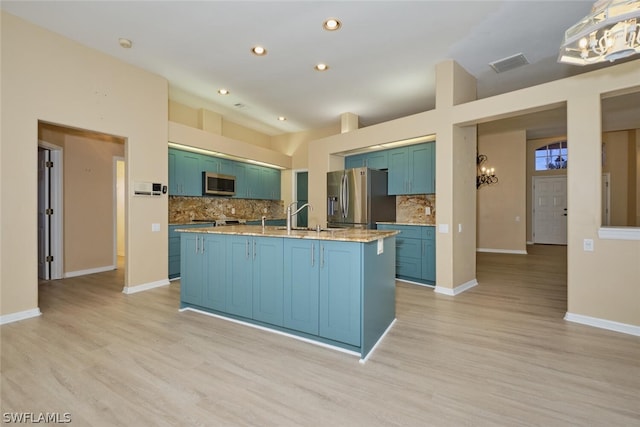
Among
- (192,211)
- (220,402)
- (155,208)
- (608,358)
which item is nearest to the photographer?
(220,402)

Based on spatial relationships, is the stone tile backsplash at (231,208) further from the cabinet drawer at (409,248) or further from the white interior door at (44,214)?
the white interior door at (44,214)

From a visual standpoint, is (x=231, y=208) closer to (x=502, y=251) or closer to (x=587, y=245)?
(x=587, y=245)

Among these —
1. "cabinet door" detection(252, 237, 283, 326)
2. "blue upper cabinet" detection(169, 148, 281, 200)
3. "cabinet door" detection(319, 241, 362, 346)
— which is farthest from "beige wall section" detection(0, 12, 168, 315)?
"cabinet door" detection(319, 241, 362, 346)

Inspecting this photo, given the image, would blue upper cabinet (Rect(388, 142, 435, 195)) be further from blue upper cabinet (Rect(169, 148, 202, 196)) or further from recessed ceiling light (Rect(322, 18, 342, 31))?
blue upper cabinet (Rect(169, 148, 202, 196))

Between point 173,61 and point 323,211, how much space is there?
11.7ft

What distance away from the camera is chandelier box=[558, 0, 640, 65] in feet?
5.98

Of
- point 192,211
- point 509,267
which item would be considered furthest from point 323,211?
point 509,267

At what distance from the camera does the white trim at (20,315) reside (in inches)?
118

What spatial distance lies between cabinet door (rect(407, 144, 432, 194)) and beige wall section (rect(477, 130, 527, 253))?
4473 millimetres

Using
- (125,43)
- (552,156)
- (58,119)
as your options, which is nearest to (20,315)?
(58,119)

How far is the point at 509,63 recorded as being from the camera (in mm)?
4109

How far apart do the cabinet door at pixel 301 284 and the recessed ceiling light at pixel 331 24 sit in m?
2.39

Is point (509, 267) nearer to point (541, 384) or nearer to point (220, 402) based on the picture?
point (541, 384)

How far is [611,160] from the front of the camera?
817 cm
